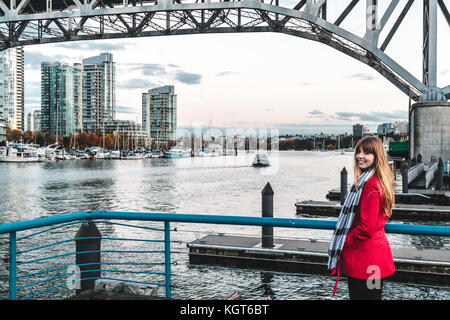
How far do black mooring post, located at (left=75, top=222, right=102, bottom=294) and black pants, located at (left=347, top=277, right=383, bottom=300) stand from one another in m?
3.11

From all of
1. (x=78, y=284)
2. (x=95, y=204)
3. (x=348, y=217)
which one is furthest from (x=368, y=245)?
(x=95, y=204)

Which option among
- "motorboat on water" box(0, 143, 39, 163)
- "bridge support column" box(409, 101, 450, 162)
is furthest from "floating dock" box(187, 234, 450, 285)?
"motorboat on water" box(0, 143, 39, 163)

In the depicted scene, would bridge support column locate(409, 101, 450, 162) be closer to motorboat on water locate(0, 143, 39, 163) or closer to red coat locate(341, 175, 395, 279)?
red coat locate(341, 175, 395, 279)

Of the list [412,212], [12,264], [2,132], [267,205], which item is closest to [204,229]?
[267,205]

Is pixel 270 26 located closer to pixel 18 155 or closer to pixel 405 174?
pixel 405 174

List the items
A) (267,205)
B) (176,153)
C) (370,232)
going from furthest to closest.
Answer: (176,153) < (267,205) < (370,232)

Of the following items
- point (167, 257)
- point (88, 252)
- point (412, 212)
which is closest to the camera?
point (167, 257)

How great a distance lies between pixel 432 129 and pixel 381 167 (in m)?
27.5

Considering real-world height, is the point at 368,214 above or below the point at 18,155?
below

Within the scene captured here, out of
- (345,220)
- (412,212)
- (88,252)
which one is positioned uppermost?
(345,220)

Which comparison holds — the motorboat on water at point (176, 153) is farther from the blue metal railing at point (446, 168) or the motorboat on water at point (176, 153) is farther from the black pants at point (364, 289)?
the black pants at point (364, 289)

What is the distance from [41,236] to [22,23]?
25.2m

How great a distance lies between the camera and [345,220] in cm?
392
